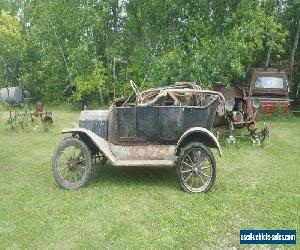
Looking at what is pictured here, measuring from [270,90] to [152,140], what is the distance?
8693mm

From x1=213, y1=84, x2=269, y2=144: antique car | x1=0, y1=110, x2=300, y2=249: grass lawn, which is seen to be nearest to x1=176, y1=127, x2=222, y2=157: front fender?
x1=0, y1=110, x2=300, y2=249: grass lawn

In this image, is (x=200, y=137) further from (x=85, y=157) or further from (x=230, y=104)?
(x=230, y=104)

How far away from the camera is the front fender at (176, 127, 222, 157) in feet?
24.3

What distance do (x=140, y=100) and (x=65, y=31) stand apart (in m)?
12.2

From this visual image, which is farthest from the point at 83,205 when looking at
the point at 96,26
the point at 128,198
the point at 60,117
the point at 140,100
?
the point at 96,26

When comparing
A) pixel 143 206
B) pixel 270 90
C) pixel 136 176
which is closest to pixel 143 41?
pixel 270 90

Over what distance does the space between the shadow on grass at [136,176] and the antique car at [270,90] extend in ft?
24.4

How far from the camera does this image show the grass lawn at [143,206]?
5738 millimetres

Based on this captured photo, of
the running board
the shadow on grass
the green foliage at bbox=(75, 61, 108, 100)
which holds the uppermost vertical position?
the green foliage at bbox=(75, 61, 108, 100)

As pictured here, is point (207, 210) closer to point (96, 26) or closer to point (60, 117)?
point (60, 117)

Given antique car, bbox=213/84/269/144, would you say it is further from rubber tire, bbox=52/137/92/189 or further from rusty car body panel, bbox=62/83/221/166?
rubber tire, bbox=52/137/92/189

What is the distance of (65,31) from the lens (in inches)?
743

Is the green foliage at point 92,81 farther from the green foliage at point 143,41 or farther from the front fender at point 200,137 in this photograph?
the front fender at point 200,137

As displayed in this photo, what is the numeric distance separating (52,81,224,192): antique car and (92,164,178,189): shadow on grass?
0.45 m
